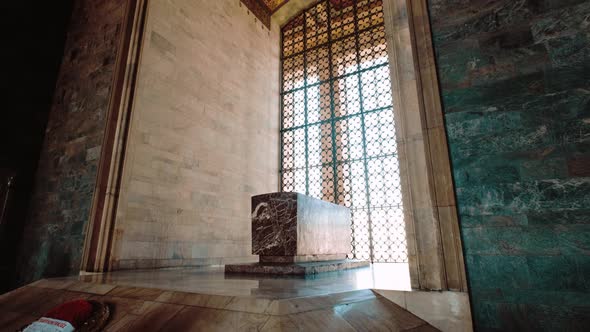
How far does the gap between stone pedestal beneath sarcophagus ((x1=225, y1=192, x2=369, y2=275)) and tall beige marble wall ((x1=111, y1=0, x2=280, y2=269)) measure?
1866 mm

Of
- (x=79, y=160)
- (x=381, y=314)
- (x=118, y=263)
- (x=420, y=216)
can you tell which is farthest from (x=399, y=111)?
(x=79, y=160)

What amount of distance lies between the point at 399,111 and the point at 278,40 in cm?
805

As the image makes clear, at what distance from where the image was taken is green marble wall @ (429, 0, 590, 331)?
2523 millimetres

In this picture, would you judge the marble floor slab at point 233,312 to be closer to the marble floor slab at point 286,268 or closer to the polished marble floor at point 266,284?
the polished marble floor at point 266,284

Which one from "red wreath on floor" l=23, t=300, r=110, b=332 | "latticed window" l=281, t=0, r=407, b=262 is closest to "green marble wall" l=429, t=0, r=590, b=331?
"red wreath on floor" l=23, t=300, r=110, b=332

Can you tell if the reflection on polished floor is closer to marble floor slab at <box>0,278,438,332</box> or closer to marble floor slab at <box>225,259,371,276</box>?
marble floor slab at <box>0,278,438,332</box>

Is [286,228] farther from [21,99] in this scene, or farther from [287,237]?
[21,99]

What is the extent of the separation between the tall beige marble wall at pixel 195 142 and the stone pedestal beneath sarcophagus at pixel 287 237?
1866 millimetres

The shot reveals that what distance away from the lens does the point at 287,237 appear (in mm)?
4234

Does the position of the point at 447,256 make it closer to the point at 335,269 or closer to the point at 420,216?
the point at 420,216

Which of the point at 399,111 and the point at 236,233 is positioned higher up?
the point at 399,111

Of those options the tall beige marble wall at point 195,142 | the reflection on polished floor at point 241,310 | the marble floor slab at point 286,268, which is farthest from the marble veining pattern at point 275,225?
the tall beige marble wall at point 195,142

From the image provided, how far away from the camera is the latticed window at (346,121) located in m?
7.50

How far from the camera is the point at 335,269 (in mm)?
4527
